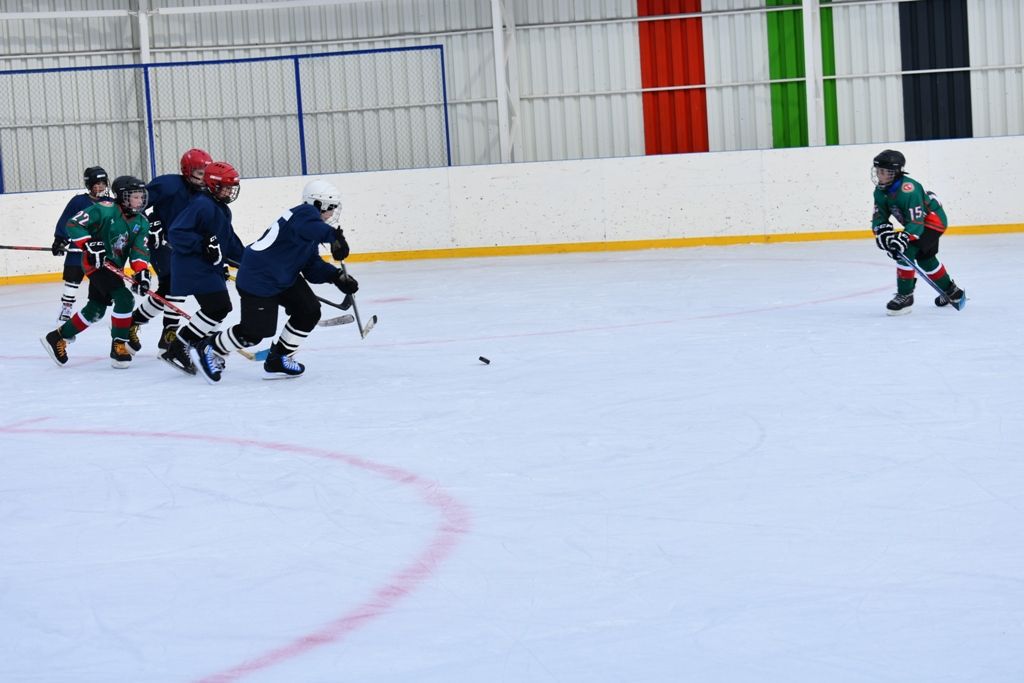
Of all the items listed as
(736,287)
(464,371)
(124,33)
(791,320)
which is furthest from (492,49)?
(464,371)

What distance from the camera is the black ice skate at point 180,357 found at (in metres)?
6.23

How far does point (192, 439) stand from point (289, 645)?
224cm

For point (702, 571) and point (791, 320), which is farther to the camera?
point (791, 320)

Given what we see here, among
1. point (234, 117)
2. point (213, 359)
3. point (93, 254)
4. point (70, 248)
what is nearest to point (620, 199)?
point (234, 117)

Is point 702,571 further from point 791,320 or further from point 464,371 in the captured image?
point 791,320

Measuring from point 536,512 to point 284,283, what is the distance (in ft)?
8.69

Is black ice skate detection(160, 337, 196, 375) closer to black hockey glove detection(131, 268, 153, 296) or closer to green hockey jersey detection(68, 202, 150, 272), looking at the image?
black hockey glove detection(131, 268, 153, 296)

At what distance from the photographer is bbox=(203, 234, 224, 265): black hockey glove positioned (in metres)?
6.10

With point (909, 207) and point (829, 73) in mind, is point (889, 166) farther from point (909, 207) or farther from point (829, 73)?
point (829, 73)

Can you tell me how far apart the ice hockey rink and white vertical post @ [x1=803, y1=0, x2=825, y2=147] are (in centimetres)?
726

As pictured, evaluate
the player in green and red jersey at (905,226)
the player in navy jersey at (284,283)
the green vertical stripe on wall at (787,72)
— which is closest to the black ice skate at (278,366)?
the player in navy jersey at (284,283)

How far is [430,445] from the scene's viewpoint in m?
4.41

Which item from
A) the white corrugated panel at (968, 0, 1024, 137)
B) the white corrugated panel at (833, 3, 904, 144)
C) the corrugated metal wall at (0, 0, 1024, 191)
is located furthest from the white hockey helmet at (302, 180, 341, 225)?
the white corrugated panel at (968, 0, 1024, 137)

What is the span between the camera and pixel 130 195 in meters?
6.71
